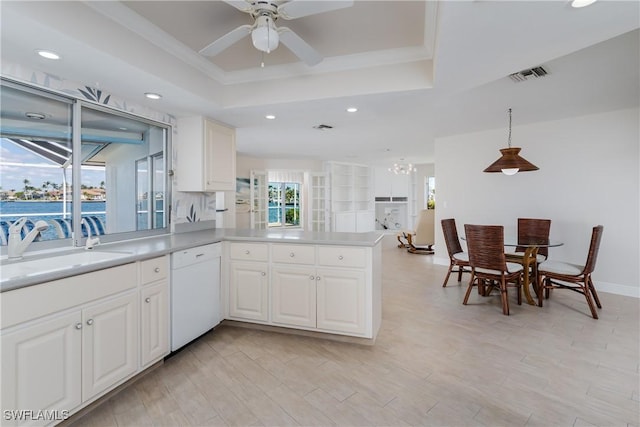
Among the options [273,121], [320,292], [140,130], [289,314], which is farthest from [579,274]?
[140,130]

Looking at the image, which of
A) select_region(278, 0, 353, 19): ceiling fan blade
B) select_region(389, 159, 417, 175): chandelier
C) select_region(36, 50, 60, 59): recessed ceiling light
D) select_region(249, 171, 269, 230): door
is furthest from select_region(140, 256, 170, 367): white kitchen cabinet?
select_region(389, 159, 417, 175): chandelier

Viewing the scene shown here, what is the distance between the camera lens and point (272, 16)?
5.84 ft

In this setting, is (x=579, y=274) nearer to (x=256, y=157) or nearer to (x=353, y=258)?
(x=353, y=258)

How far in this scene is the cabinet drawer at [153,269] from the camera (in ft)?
6.93

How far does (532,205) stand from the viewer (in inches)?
186

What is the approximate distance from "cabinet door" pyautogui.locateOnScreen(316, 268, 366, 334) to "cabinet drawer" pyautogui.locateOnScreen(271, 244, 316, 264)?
0.51ft

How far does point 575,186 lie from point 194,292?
200 inches

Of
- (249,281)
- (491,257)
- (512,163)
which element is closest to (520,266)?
(491,257)

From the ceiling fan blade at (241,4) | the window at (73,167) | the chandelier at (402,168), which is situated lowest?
the window at (73,167)

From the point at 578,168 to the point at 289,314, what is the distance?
14.6ft

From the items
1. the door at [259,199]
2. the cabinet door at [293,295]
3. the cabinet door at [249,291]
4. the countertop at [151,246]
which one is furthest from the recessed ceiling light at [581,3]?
the door at [259,199]

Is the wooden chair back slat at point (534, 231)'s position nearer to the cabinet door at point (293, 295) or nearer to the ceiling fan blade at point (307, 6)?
the cabinet door at point (293, 295)

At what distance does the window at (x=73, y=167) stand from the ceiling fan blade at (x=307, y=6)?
72.5 inches

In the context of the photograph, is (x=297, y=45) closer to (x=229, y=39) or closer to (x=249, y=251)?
(x=229, y=39)
